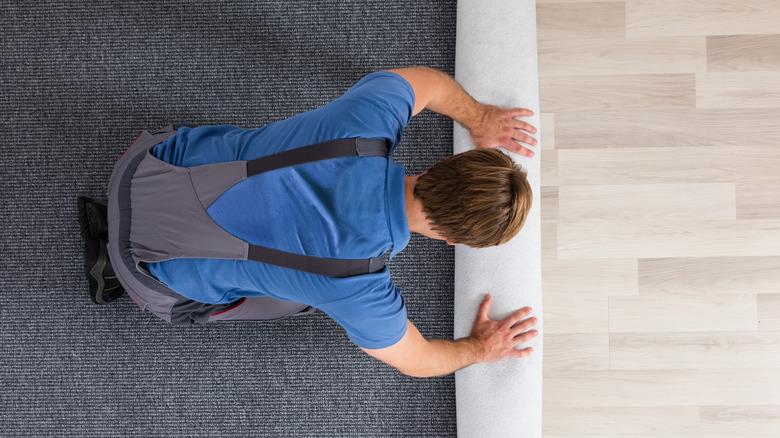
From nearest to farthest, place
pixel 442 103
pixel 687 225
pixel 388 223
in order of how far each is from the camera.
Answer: pixel 388 223 → pixel 442 103 → pixel 687 225

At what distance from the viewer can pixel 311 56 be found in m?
1.31

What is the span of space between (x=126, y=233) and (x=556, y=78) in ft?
3.67

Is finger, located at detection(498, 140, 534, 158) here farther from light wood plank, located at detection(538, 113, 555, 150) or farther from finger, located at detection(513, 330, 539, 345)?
finger, located at detection(513, 330, 539, 345)

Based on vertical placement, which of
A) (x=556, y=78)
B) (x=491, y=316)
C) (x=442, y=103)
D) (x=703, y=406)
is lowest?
(x=703, y=406)

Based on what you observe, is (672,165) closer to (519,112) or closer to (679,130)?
(679,130)

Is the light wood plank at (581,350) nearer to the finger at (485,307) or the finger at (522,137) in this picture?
the finger at (485,307)

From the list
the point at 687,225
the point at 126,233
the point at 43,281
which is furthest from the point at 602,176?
the point at 43,281

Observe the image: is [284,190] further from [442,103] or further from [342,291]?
[442,103]

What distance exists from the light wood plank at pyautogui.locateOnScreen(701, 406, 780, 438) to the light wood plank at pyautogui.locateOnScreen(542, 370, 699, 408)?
0.06 m

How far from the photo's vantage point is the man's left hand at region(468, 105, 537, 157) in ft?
3.74

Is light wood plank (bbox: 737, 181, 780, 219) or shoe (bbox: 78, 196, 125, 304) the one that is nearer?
shoe (bbox: 78, 196, 125, 304)

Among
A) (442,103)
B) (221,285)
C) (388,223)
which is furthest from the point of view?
(442,103)

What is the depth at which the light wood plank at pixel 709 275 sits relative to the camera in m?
1.28

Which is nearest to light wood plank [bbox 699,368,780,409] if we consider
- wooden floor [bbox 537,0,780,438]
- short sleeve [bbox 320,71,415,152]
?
wooden floor [bbox 537,0,780,438]
